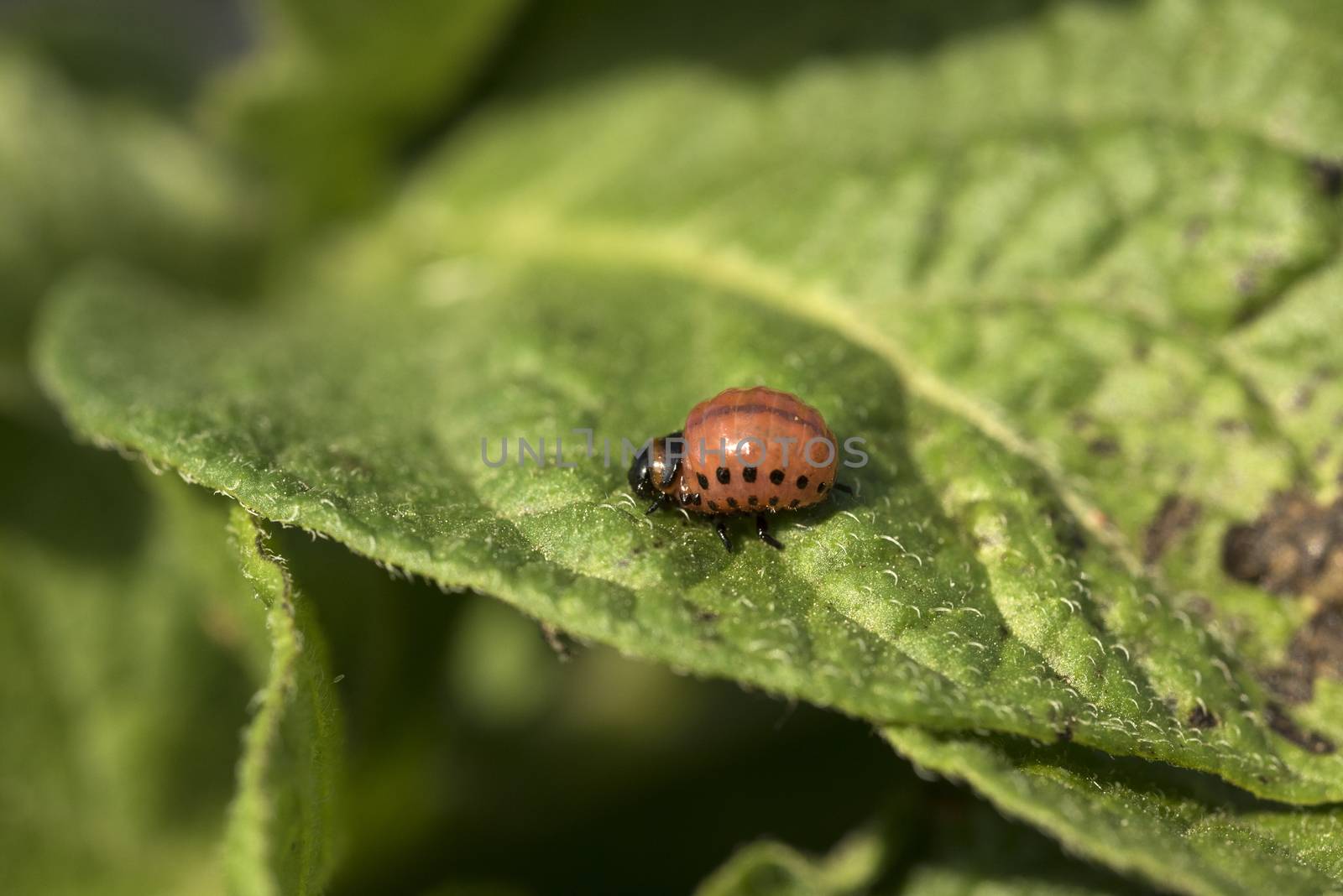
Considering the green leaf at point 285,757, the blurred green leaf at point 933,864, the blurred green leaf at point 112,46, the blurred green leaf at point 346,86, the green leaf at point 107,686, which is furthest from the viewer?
the blurred green leaf at point 112,46

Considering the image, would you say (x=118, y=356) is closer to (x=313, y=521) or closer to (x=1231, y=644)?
(x=313, y=521)

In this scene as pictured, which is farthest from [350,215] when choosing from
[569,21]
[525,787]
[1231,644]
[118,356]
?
[1231,644]

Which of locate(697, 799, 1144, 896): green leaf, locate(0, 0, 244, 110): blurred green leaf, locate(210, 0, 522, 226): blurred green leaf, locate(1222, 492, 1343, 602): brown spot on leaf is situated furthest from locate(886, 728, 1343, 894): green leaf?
locate(0, 0, 244, 110): blurred green leaf

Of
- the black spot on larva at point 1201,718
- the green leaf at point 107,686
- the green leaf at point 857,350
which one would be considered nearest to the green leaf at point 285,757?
the green leaf at point 857,350

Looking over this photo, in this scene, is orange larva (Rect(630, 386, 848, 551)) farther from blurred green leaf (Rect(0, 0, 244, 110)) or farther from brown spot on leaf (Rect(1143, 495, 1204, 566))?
blurred green leaf (Rect(0, 0, 244, 110))

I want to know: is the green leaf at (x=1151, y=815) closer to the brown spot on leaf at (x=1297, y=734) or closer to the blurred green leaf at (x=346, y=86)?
the brown spot on leaf at (x=1297, y=734)

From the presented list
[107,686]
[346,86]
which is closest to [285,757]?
[107,686]

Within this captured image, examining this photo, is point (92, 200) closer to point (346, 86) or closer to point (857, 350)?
point (346, 86)
